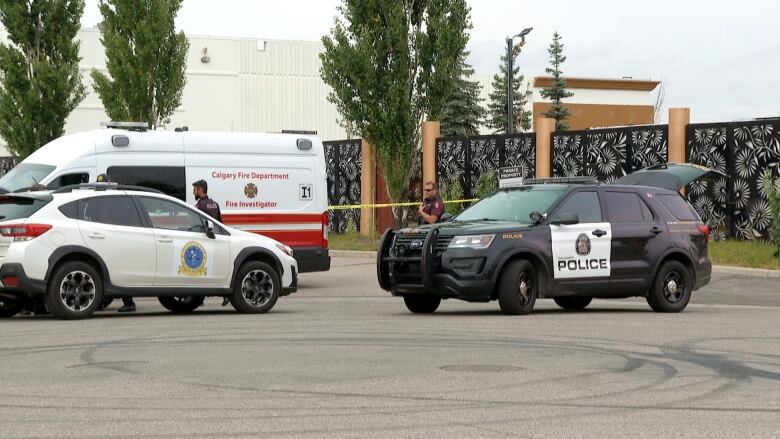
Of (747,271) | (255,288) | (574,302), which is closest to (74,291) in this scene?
(255,288)

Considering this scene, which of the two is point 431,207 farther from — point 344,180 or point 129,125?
point 344,180

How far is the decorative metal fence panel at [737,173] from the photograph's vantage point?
28.3 m

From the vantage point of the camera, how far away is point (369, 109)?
119 feet

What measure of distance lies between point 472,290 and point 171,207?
3.80 meters

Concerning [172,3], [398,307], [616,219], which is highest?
[172,3]

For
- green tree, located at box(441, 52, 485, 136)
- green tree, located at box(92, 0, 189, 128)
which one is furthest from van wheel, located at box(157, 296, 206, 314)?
green tree, located at box(441, 52, 485, 136)

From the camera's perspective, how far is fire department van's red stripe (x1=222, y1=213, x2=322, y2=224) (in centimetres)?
2220

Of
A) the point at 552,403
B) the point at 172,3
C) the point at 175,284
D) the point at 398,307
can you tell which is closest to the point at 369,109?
the point at 172,3

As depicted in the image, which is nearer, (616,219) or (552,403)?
(552,403)

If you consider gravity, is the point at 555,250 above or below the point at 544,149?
below

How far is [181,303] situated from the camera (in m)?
18.4

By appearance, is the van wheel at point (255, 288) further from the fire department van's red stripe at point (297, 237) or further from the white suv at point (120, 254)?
the fire department van's red stripe at point (297, 237)

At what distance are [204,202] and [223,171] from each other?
205cm

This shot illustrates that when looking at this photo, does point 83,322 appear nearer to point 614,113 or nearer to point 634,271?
point 634,271
